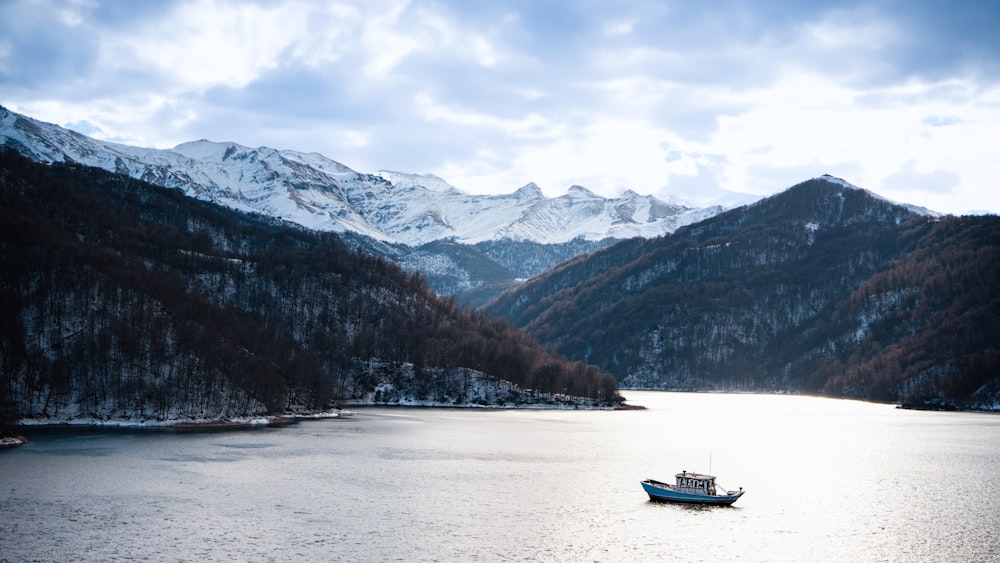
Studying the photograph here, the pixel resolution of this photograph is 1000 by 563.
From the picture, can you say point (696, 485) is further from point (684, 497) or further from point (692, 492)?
point (684, 497)

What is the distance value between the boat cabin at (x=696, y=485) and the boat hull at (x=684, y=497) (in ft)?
1.91

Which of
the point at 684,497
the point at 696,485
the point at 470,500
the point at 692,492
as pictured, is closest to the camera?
the point at 470,500

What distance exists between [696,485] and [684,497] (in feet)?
7.46

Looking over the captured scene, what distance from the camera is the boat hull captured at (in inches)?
3312

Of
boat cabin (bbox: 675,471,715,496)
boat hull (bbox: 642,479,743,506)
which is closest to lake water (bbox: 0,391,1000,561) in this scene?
boat hull (bbox: 642,479,743,506)

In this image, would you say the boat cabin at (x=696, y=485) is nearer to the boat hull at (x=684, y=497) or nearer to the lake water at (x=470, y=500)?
the boat hull at (x=684, y=497)

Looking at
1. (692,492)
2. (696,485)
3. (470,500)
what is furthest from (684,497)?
(470,500)

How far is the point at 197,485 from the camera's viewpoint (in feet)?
272

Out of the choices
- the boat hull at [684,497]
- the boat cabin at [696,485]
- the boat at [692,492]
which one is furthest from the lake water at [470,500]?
the boat cabin at [696,485]

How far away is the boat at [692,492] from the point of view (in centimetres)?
8412

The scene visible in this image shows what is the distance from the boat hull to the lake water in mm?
1130

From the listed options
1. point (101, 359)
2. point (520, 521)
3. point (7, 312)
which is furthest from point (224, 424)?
point (520, 521)

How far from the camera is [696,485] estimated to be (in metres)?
85.5

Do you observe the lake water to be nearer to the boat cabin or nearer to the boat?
the boat
